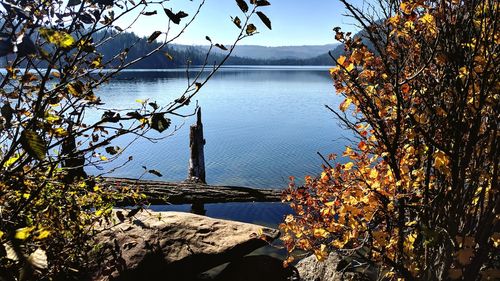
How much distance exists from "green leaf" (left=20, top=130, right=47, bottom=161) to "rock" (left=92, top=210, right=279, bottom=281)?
15.0 feet

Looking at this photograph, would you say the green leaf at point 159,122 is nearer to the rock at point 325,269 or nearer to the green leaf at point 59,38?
the green leaf at point 59,38

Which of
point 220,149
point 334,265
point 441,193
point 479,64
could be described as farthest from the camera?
point 220,149

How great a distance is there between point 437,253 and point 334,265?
14.6ft

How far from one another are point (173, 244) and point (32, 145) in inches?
225

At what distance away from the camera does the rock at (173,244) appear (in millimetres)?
6137

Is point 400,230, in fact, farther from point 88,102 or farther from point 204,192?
point 204,192

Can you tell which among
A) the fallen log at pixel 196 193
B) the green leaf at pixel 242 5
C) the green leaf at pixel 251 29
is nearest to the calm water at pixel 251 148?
the fallen log at pixel 196 193

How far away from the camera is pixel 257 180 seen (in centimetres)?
1666

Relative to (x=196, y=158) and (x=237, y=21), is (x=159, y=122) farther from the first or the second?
(x=196, y=158)

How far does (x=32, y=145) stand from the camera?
1.41 meters

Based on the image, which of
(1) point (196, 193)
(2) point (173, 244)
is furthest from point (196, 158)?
(2) point (173, 244)

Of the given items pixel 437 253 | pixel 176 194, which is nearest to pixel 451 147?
pixel 437 253

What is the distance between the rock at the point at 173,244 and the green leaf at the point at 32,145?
4.58m

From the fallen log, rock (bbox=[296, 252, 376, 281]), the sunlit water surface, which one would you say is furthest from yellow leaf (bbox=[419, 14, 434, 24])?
the fallen log
